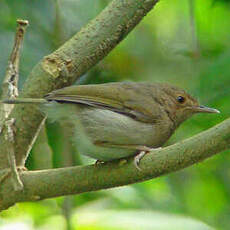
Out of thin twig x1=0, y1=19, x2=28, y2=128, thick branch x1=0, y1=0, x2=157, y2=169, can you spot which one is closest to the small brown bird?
thick branch x1=0, y1=0, x2=157, y2=169

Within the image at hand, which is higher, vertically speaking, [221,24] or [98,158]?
[221,24]

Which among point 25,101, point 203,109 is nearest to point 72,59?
point 25,101

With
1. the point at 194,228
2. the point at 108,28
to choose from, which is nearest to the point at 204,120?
the point at 194,228

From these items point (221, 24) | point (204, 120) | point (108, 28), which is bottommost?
point (204, 120)

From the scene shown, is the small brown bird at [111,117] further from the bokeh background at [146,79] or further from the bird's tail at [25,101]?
the bokeh background at [146,79]

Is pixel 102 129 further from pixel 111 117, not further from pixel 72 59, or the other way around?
pixel 72 59

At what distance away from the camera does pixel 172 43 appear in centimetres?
621

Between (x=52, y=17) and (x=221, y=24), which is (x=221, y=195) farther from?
(x=52, y=17)

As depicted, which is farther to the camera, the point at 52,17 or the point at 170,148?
the point at 52,17

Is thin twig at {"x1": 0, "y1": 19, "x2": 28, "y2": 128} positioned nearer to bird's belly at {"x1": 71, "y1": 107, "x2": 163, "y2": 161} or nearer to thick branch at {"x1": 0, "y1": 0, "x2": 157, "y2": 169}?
thick branch at {"x1": 0, "y1": 0, "x2": 157, "y2": 169}

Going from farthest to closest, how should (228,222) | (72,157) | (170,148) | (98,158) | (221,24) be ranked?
(228,222), (221,24), (72,157), (98,158), (170,148)

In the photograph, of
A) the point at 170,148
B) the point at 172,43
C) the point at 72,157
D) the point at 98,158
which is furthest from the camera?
the point at 172,43

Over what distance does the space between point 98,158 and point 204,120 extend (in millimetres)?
1163

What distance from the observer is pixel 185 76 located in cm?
578
